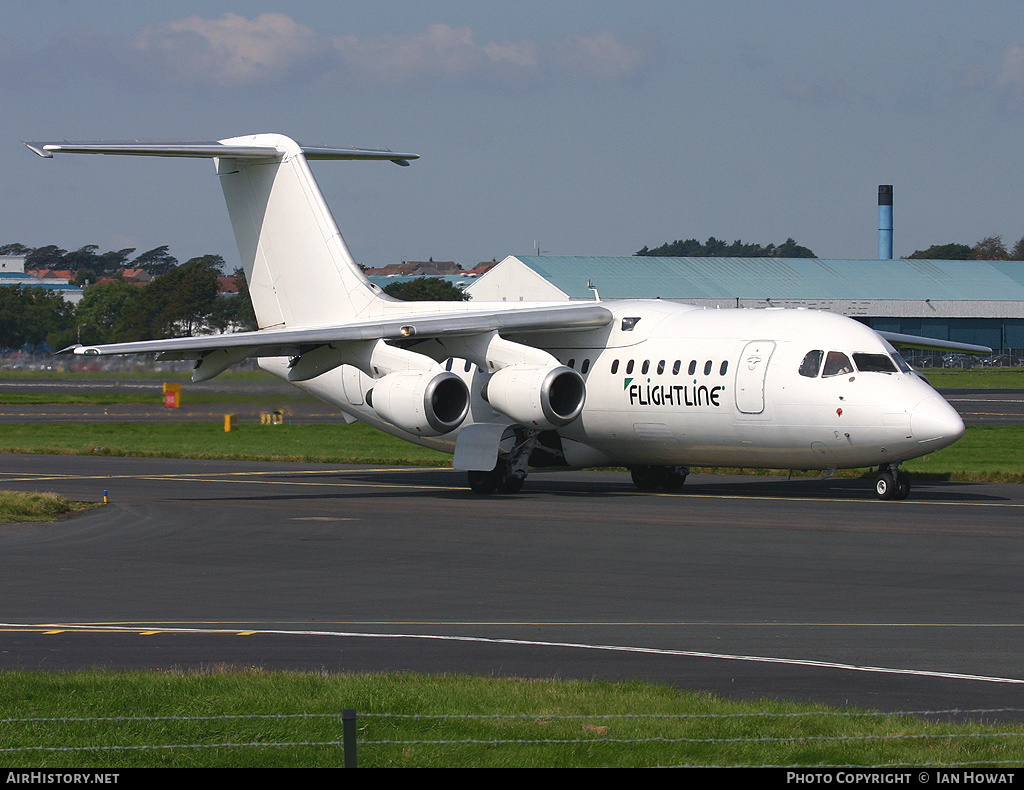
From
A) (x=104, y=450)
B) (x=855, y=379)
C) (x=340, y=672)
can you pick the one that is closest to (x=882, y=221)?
(x=104, y=450)

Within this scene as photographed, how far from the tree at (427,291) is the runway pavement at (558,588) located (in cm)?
9818

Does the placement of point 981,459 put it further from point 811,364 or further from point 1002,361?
point 1002,361

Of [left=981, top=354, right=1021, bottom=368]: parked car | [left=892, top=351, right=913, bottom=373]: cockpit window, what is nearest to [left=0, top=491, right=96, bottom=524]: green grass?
[left=892, top=351, right=913, bottom=373]: cockpit window

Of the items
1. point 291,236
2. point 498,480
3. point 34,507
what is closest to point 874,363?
point 498,480

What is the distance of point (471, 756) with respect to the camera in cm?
868

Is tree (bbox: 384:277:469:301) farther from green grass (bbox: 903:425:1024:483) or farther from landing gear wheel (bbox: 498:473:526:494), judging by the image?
landing gear wheel (bbox: 498:473:526:494)

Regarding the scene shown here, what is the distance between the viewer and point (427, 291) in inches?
5113

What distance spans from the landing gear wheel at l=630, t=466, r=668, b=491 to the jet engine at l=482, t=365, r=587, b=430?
2.56 m

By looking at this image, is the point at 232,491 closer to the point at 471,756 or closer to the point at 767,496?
the point at 767,496

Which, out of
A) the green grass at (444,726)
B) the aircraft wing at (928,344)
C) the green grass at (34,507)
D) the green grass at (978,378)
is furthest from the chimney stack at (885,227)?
the green grass at (444,726)

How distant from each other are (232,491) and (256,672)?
19.0 metres

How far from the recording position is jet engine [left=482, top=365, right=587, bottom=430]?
27.7 meters

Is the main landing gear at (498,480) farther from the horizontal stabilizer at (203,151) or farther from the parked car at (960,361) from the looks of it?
the parked car at (960,361)

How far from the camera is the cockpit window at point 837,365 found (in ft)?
85.5
